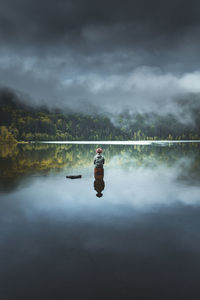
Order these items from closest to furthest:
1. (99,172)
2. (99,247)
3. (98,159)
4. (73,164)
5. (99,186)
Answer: (99,247) → (99,186) → (98,159) → (99,172) → (73,164)

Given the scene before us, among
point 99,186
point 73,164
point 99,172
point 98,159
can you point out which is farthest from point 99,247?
point 73,164

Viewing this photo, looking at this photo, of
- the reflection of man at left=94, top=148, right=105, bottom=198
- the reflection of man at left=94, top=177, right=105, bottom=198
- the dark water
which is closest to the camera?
the dark water

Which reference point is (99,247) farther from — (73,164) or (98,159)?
(73,164)

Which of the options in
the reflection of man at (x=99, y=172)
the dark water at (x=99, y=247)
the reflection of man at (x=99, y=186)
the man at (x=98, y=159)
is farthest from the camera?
the man at (x=98, y=159)

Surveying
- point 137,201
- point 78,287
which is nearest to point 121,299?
point 78,287

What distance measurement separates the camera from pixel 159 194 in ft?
73.8

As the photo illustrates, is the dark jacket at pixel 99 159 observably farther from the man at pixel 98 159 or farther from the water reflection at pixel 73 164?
the water reflection at pixel 73 164

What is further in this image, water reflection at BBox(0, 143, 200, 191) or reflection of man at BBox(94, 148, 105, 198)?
water reflection at BBox(0, 143, 200, 191)

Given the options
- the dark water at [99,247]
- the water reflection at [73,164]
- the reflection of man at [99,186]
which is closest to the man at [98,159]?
the reflection of man at [99,186]

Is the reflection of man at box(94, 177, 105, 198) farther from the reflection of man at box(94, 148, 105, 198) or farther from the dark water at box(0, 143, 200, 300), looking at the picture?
the dark water at box(0, 143, 200, 300)

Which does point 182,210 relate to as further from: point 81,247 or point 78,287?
point 78,287

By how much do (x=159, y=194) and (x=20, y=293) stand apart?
16541 mm

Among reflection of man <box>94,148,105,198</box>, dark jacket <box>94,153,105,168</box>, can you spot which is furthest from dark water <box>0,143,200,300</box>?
dark jacket <box>94,153,105,168</box>

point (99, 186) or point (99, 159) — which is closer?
point (99, 186)
